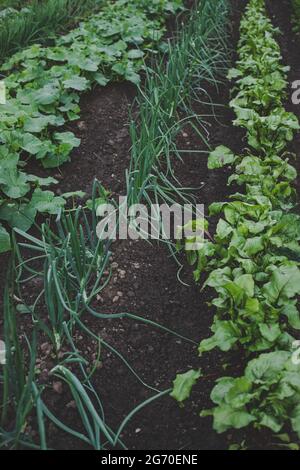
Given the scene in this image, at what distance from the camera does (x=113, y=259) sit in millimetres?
2016

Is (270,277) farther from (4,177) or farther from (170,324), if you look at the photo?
(4,177)

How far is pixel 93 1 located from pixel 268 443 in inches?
162

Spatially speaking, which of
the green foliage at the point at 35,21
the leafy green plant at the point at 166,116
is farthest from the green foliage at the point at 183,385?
the green foliage at the point at 35,21

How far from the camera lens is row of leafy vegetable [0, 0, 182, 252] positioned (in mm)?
2061

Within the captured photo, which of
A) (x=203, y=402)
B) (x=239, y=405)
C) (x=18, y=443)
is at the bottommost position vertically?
(x=203, y=402)

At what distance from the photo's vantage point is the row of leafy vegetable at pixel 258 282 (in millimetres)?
1280

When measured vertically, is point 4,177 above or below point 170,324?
above

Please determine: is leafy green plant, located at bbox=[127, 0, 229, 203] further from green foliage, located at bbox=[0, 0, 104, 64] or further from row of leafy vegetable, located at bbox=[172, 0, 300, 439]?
green foliage, located at bbox=[0, 0, 104, 64]

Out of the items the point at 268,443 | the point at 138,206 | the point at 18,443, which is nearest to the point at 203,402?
the point at 268,443

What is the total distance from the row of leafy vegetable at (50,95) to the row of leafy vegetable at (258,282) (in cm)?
73

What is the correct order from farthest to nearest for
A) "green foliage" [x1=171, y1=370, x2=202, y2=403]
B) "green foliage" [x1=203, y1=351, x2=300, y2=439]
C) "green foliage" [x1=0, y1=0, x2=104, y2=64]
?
"green foliage" [x1=0, y1=0, x2=104, y2=64] → "green foliage" [x1=171, y1=370, x2=202, y2=403] → "green foliage" [x1=203, y1=351, x2=300, y2=439]

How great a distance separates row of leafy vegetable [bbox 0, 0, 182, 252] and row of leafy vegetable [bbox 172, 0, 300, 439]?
73 cm

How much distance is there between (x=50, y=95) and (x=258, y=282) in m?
1.57

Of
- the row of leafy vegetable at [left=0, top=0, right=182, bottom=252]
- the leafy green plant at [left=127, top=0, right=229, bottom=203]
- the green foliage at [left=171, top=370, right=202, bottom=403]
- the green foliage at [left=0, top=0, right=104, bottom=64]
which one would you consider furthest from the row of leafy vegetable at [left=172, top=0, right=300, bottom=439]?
the green foliage at [left=0, top=0, right=104, bottom=64]
